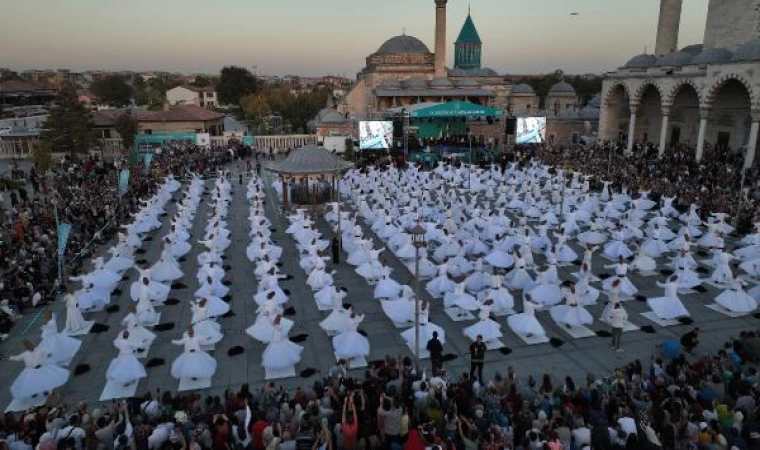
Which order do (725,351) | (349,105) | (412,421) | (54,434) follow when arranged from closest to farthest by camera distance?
(54,434), (412,421), (725,351), (349,105)

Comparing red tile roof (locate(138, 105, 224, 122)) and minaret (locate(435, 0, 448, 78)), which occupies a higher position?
minaret (locate(435, 0, 448, 78))

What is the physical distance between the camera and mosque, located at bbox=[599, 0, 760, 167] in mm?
30812

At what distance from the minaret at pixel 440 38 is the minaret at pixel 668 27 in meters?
20.1

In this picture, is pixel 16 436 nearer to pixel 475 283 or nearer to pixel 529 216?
pixel 475 283

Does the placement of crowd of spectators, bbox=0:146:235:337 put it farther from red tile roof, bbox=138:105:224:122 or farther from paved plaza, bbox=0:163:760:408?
red tile roof, bbox=138:105:224:122

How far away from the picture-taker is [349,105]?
2403 inches

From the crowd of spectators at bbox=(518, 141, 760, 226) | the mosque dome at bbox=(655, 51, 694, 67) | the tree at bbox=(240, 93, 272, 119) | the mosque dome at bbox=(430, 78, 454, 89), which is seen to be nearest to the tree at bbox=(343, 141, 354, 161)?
the crowd of spectators at bbox=(518, 141, 760, 226)

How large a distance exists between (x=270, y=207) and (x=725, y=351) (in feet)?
71.1

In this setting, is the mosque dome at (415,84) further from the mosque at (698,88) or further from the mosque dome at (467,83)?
the mosque at (698,88)

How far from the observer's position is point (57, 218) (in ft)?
59.7

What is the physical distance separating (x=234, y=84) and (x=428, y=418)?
95.5 meters

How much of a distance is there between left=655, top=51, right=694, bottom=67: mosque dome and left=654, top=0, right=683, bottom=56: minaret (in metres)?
6.10

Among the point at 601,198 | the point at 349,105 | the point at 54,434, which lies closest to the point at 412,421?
the point at 54,434

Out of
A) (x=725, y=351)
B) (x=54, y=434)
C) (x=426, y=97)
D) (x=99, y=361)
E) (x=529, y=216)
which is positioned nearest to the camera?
(x=54, y=434)
